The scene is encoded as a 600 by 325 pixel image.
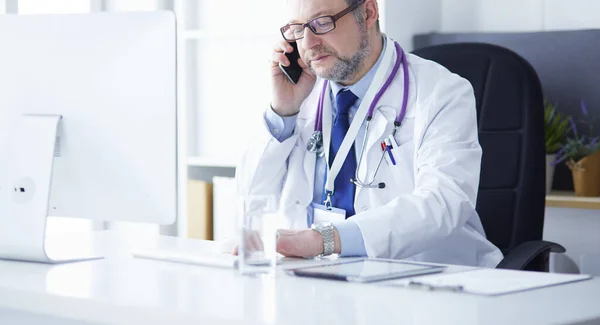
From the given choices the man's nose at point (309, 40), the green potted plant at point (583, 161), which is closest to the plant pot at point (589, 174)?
the green potted plant at point (583, 161)

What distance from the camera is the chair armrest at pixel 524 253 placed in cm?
210

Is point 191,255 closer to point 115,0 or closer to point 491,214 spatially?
point 491,214

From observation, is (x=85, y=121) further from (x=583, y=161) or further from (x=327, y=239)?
(x=583, y=161)

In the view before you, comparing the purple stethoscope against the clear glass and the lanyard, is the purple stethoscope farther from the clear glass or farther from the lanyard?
the clear glass

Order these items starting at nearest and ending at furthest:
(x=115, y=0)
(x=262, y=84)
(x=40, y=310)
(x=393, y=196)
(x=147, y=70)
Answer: (x=40, y=310) → (x=147, y=70) → (x=393, y=196) → (x=262, y=84) → (x=115, y=0)

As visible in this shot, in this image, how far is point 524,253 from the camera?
A: 217 centimetres

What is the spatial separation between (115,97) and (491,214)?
1.12m

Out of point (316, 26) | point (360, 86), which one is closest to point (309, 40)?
point (316, 26)

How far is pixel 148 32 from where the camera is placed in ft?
5.87

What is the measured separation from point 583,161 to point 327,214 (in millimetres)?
1076

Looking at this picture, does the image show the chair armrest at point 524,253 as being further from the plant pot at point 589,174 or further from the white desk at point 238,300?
the plant pot at point 589,174

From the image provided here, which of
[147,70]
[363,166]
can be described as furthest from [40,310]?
[363,166]

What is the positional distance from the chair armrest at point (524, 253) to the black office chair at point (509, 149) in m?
0.13

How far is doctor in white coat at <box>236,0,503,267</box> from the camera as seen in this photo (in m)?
2.25
